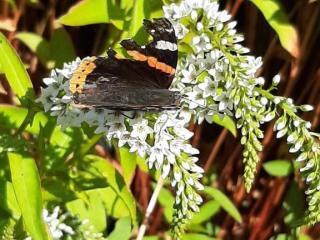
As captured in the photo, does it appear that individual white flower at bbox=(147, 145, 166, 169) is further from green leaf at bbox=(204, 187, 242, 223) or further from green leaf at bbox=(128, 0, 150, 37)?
green leaf at bbox=(204, 187, 242, 223)

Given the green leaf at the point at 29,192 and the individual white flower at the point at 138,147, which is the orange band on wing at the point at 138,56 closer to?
the individual white flower at the point at 138,147

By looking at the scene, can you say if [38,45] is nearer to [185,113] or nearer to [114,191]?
[114,191]

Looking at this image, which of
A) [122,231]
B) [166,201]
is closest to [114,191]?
Answer: [122,231]

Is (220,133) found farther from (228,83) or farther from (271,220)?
(228,83)

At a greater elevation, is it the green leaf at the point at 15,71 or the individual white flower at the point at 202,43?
the individual white flower at the point at 202,43

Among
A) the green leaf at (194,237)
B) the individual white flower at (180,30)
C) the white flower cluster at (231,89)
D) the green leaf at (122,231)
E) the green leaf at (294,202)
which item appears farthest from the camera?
the green leaf at (294,202)

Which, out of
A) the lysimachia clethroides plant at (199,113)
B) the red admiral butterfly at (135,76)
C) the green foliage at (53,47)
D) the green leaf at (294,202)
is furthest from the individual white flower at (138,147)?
the green leaf at (294,202)
